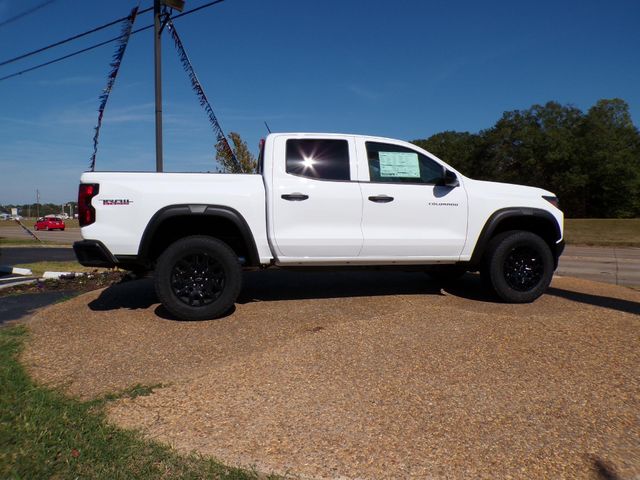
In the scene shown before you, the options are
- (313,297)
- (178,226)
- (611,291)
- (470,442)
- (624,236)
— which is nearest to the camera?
(470,442)

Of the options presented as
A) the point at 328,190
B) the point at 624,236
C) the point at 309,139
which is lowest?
the point at 624,236

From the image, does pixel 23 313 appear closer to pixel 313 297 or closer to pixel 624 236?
pixel 313 297

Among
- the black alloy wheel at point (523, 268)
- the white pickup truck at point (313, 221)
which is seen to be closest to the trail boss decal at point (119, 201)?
the white pickup truck at point (313, 221)

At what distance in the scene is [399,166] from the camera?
546cm

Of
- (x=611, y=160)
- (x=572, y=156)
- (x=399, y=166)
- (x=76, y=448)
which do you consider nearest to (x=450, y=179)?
(x=399, y=166)

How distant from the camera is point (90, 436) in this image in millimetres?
2639

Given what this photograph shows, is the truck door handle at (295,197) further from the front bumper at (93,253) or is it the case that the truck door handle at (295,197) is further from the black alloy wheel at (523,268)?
the black alloy wheel at (523,268)

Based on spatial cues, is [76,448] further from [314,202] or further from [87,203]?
[314,202]

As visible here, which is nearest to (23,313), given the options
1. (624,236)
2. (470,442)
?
(470,442)

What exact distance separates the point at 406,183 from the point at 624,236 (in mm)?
22789

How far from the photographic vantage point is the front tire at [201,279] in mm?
4809

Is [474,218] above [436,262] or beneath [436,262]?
above

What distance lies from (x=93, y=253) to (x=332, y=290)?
118 inches

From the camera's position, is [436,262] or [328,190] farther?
Answer: [436,262]
